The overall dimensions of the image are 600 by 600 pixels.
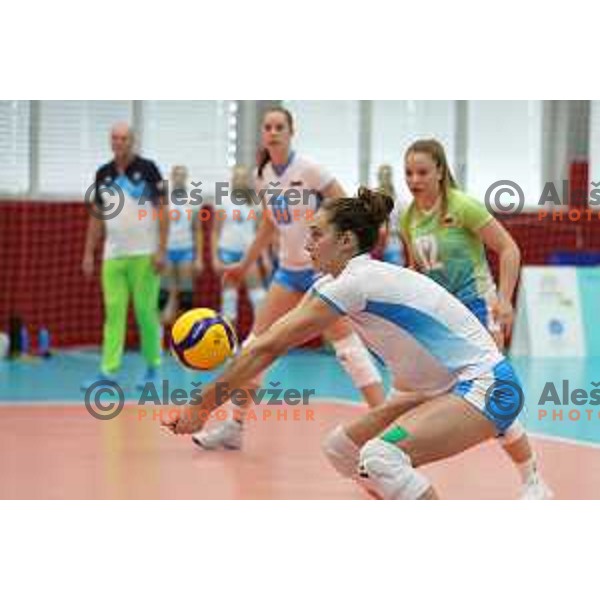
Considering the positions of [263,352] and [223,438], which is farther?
[223,438]

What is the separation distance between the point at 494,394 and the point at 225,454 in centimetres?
258

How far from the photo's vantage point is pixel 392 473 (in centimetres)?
424

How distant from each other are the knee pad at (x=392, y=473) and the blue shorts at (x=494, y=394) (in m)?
0.32

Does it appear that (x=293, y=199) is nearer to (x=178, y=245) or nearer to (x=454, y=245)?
(x=454, y=245)

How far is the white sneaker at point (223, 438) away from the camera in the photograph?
682 cm

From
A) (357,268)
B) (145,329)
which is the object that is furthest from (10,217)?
(357,268)

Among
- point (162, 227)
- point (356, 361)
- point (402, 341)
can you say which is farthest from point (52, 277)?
point (402, 341)

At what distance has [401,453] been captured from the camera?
4285 mm

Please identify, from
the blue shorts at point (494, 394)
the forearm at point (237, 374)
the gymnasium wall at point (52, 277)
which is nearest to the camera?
the forearm at point (237, 374)

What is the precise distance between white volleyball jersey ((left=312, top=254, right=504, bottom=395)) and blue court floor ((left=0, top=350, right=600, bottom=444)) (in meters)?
2.87

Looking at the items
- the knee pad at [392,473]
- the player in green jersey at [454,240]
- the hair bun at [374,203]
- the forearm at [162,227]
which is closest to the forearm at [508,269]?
the player in green jersey at [454,240]

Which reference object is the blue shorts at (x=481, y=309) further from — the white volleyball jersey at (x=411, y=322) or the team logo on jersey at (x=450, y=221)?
the white volleyball jersey at (x=411, y=322)

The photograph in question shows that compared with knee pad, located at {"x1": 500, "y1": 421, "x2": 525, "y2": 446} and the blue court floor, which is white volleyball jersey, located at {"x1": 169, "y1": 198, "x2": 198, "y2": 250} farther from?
knee pad, located at {"x1": 500, "y1": 421, "x2": 525, "y2": 446}

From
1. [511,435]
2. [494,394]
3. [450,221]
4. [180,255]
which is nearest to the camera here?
[494,394]
